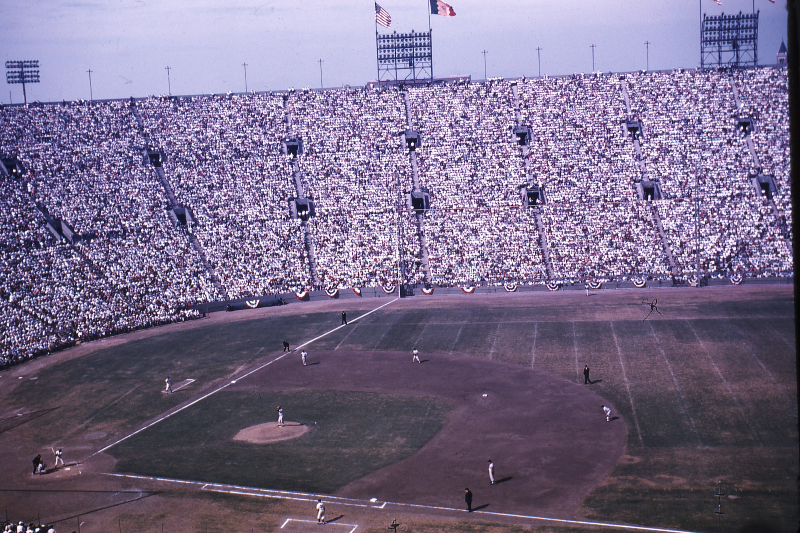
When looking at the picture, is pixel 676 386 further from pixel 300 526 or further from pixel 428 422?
pixel 300 526

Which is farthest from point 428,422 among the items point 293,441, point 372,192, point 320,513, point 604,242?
point 372,192

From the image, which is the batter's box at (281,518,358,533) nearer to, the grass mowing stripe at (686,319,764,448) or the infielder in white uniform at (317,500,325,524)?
the infielder in white uniform at (317,500,325,524)

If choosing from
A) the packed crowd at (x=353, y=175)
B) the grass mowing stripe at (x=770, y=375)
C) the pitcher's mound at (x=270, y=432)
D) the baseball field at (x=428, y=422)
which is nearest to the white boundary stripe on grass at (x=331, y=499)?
the baseball field at (x=428, y=422)

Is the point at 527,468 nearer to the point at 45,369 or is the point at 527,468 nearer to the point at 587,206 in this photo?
the point at 45,369

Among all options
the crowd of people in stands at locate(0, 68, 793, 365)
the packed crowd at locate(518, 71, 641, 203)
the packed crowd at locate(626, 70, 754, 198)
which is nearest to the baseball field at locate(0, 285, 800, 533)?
the crowd of people in stands at locate(0, 68, 793, 365)

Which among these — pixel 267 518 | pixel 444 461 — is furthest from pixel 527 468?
pixel 267 518

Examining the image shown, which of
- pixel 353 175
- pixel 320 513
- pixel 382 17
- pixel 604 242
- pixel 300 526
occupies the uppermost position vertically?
pixel 382 17
